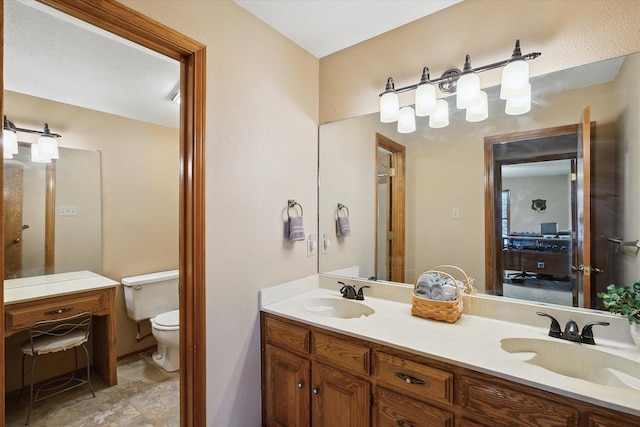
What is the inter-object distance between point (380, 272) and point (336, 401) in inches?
31.5

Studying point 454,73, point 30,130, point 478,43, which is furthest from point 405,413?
point 30,130

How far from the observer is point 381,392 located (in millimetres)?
1219

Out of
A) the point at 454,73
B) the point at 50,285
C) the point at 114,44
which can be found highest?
the point at 114,44

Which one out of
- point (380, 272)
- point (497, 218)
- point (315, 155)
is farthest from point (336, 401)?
point (315, 155)

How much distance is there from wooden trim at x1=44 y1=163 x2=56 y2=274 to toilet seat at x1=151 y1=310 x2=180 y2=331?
→ 87 cm

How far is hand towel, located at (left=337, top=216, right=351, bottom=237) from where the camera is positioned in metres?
2.07

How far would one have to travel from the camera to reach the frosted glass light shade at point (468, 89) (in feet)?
4.66

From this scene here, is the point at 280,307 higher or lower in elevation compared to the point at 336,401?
higher

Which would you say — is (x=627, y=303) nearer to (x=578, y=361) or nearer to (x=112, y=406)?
(x=578, y=361)

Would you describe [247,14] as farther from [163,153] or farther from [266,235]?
[163,153]

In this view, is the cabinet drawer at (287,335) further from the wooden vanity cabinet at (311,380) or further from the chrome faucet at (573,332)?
the chrome faucet at (573,332)

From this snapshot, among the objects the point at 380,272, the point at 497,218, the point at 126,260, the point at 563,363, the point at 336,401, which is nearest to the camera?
the point at 563,363

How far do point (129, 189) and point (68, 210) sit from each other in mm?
512

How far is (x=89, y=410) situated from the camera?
2.00m
